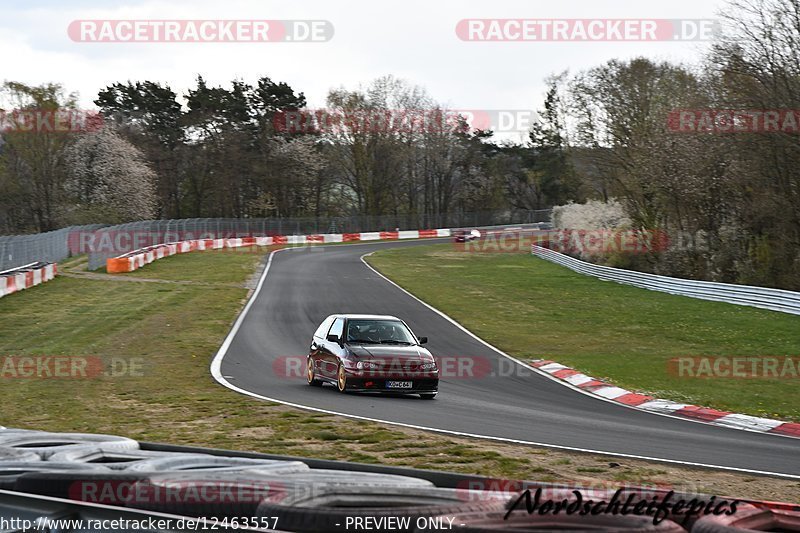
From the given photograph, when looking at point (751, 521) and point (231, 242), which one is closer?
point (751, 521)

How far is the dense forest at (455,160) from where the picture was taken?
34.9 meters

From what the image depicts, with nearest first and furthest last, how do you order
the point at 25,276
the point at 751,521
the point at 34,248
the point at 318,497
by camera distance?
the point at 751,521, the point at 318,497, the point at 25,276, the point at 34,248

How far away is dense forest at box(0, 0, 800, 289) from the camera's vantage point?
115 ft

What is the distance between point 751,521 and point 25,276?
111 feet

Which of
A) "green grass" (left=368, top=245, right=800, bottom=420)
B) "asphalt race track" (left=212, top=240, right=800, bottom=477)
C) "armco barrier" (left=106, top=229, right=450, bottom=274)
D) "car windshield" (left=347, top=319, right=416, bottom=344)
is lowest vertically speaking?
"green grass" (left=368, top=245, right=800, bottom=420)

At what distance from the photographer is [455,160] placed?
102812mm

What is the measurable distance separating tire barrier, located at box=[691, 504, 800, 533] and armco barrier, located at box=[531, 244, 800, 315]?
25589 mm

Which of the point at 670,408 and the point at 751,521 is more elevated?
the point at 751,521

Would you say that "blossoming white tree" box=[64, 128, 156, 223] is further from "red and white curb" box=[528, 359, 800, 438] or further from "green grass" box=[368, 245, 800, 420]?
"red and white curb" box=[528, 359, 800, 438]

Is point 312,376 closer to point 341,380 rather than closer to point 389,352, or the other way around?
point 341,380

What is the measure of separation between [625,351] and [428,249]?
44735 millimetres

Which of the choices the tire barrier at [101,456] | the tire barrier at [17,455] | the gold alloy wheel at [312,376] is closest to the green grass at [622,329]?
the gold alloy wheel at [312,376]

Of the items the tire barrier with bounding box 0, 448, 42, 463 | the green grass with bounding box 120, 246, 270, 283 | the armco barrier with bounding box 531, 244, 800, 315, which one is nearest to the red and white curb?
the tire barrier with bounding box 0, 448, 42, 463

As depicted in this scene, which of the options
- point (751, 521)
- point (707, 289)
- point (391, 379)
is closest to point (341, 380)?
point (391, 379)
